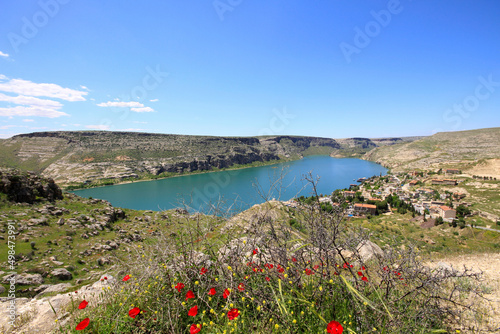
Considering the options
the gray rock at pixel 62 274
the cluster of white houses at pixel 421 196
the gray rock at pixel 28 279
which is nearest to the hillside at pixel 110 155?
the gray rock at pixel 62 274

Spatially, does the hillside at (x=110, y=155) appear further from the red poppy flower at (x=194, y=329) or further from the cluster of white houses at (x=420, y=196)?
the red poppy flower at (x=194, y=329)

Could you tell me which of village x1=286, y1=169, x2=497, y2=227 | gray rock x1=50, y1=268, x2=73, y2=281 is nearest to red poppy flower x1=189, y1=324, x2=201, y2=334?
gray rock x1=50, y1=268, x2=73, y2=281

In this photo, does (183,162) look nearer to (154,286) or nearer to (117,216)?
(117,216)

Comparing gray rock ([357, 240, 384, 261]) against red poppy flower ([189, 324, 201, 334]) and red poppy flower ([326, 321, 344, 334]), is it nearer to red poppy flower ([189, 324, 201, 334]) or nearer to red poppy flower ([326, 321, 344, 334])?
red poppy flower ([326, 321, 344, 334])

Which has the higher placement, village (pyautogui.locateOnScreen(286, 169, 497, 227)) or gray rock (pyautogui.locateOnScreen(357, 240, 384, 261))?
gray rock (pyautogui.locateOnScreen(357, 240, 384, 261))

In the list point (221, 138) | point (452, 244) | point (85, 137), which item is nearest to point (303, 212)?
point (452, 244)
